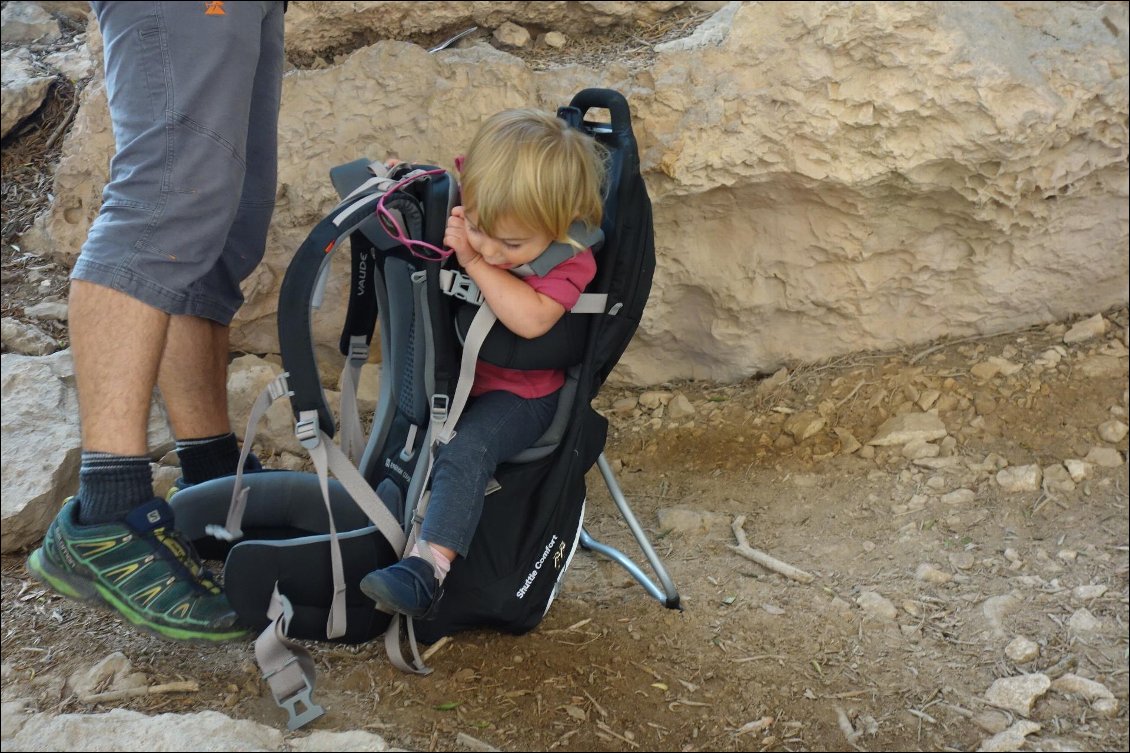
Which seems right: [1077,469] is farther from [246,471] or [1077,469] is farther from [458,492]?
[246,471]

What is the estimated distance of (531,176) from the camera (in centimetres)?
225

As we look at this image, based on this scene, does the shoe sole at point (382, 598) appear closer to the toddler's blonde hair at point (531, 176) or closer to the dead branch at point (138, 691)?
the dead branch at point (138, 691)

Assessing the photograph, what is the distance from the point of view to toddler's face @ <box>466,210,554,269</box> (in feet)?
7.54

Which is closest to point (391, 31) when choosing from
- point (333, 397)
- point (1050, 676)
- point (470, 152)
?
point (333, 397)

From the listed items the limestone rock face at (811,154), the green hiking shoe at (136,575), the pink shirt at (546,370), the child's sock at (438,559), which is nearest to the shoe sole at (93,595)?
the green hiking shoe at (136,575)

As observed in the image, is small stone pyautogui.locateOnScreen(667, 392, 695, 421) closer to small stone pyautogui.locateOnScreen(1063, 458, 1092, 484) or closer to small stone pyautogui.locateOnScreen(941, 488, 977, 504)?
small stone pyautogui.locateOnScreen(941, 488, 977, 504)

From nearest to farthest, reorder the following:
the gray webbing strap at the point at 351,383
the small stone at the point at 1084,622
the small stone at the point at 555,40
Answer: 1. the gray webbing strap at the point at 351,383
2. the small stone at the point at 1084,622
3. the small stone at the point at 555,40

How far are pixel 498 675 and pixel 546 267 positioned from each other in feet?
3.21

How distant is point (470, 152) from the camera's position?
234 cm

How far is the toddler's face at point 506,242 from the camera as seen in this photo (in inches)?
90.4

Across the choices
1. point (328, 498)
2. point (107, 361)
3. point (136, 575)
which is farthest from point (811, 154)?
point (136, 575)

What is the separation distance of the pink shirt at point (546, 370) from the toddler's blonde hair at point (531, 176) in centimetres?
7

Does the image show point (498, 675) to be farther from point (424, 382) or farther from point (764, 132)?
point (764, 132)

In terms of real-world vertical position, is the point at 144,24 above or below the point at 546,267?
above
